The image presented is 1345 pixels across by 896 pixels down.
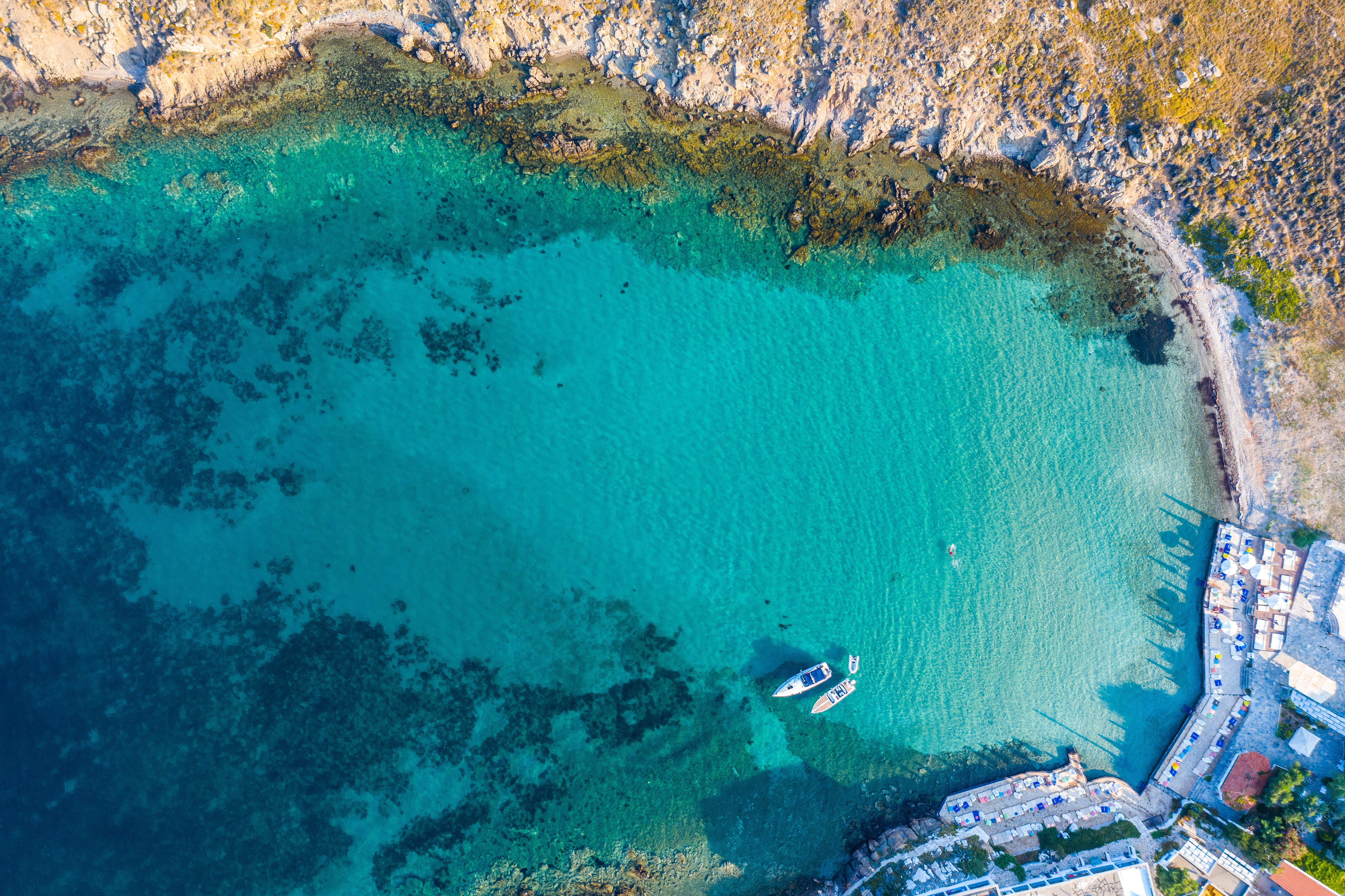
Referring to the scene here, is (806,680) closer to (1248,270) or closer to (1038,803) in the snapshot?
(1038,803)

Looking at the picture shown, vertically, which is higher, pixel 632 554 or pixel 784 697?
pixel 632 554

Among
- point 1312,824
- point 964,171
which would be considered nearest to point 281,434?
point 964,171

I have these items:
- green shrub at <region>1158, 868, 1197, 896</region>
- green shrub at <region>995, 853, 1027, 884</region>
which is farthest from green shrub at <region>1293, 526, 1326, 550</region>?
green shrub at <region>995, 853, 1027, 884</region>

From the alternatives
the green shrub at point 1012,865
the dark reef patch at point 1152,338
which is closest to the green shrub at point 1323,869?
the green shrub at point 1012,865

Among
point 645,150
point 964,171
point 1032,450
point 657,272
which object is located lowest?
point 1032,450

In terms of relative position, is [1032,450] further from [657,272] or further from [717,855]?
[717,855]

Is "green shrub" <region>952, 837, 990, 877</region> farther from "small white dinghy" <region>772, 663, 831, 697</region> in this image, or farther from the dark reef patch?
the dark reef patch

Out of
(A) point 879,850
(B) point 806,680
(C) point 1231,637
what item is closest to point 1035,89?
(C) point 1231,637
